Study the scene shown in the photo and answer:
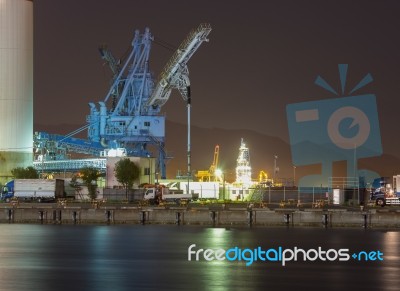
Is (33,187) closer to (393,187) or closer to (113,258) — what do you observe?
(393,187)

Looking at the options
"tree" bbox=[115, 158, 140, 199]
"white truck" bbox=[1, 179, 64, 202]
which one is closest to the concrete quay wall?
"white truck" bbox=[1, 179, 64, 202]

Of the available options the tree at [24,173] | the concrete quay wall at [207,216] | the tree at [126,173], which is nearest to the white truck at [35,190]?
the tree at [126,173]

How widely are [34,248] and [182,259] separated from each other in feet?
32.3

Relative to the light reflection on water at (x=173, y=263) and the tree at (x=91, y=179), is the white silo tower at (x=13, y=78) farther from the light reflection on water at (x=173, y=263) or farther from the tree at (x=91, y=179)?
the light reflection on water at (x=173, y=263)

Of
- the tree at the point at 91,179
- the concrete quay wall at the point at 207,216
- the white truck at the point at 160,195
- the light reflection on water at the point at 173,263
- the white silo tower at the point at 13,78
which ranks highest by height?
the white silo tower at the point at 13,78

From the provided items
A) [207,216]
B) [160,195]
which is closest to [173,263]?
[207,216]

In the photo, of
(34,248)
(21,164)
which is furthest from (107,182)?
(34,248)

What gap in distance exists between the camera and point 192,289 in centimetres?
3738

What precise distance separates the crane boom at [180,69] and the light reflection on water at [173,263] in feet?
186

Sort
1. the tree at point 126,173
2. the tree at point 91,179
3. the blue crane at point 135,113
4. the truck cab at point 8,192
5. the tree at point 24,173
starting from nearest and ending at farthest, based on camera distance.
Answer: the truck cab at point 8,192 → the tree at point 91,179 → the tree at point 126,173 → the tree at point 24,173 → the blue crane at point 135,113

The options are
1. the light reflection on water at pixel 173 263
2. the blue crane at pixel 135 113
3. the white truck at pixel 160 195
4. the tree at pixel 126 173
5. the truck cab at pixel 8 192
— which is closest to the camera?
the light reflection on water at pixel 173 263

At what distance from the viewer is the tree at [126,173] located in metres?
102

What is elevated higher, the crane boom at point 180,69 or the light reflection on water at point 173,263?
the crane boom at point 180,69

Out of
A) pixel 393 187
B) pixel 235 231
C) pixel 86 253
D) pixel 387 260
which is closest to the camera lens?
pixel 387 260
